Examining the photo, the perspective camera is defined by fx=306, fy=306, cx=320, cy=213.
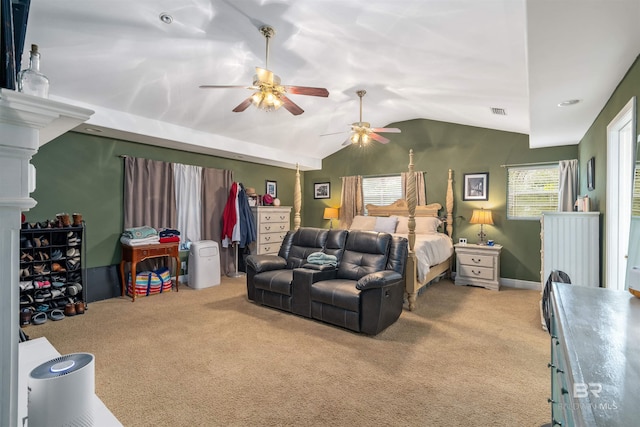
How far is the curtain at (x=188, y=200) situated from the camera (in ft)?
16.7

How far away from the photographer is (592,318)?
1.11 m

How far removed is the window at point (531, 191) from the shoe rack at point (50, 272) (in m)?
6.32

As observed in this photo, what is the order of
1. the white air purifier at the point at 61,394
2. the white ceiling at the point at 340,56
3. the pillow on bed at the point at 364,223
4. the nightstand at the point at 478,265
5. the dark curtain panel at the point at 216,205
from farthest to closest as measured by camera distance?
the pillow on bed at the point at 364,223 → the dark curtain panel at the point at 216,205 → the nightstand at the point at 478,265 → the white ceiling at the point at 340,56 → the white air purifier at the point at 61,394

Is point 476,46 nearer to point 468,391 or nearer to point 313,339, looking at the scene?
point 468,391

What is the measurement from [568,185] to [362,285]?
12.5 feet

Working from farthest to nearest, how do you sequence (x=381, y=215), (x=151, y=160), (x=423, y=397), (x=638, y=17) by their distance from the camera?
(x=381, y=215) → (x=151, y=160) → (x=423, y=397) → (x=638, y=17)

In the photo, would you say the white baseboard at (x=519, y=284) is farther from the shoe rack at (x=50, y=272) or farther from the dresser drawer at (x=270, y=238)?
the shoe rack at (x=50, y=272)

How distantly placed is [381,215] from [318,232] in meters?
2.45

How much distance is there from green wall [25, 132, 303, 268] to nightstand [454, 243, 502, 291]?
17.0 ft

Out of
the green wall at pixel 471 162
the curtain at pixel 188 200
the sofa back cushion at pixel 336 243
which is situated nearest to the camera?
the sofa back cushion at pixel 336 243

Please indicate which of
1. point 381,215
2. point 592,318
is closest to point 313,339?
point 592,318

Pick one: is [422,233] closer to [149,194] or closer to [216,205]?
[216,205]

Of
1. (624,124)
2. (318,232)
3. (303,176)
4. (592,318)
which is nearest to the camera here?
(592,318)

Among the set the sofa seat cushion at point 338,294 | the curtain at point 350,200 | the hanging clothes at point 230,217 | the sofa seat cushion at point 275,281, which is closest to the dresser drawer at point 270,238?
the hanging clothes at point 230,217
